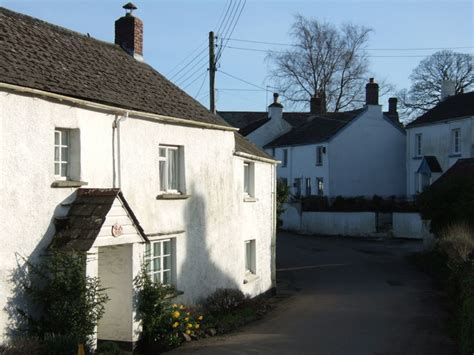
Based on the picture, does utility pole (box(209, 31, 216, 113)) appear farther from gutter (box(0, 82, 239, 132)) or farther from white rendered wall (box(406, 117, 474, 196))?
white rendered wall (box(406, 117, 474, 196))

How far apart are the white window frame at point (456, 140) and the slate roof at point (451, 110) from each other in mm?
985

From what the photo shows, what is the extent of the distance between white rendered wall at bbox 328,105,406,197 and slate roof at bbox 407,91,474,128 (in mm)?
2657

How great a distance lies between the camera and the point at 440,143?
41.9 m

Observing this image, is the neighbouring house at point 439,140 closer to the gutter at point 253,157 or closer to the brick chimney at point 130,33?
the gutter at point 253,157

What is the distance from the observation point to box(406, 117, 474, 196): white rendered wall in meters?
39.1

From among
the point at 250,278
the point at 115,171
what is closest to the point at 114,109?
the point at 115,171

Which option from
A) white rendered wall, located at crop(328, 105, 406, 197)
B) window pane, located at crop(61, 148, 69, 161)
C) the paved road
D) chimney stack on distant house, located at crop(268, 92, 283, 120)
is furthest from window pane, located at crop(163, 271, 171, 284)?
chimney stack on distant house, located at crop(268, 92, 283, 120)

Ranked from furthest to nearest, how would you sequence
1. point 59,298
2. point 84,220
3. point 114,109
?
point 114,109 < point 84,220 < point 59,298

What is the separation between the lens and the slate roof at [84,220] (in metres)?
11.4

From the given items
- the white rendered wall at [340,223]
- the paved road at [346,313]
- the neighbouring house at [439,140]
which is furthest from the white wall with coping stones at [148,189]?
the neighbouring house at [439,140]

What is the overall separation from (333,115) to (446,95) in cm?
907

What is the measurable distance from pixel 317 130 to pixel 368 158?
4778mm

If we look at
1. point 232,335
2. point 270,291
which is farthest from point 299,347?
point 270,291

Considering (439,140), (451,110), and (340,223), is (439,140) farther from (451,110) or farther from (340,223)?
(340,223)
